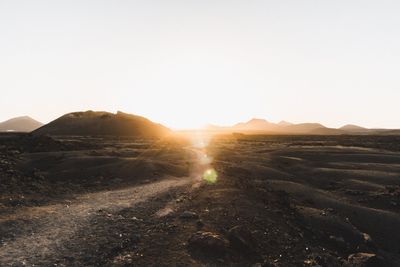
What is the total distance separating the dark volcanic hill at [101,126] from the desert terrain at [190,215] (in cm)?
10945

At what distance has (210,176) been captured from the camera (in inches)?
1609

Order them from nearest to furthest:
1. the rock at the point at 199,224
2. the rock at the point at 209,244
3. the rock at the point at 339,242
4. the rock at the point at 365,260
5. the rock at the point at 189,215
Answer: the rock at the point at 209,244 → the rock at the point at 365,260 → the rock at the point at 199,224 → the rock at the point at 339,242 → the rock at the point at 189,215

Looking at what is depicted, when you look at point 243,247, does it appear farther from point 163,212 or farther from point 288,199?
point 288,199

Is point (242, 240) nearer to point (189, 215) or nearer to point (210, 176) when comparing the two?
point (189, 215)

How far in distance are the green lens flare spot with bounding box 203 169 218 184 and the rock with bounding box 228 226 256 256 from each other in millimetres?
15631

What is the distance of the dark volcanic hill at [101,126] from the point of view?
153625 millimetres

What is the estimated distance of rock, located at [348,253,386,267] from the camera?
20.1 metres

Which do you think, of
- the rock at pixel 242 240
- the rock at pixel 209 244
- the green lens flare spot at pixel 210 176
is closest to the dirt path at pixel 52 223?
the rock at pixel 209 244

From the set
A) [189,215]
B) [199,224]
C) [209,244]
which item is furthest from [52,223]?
[209,244]

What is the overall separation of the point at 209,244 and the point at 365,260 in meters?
9.09

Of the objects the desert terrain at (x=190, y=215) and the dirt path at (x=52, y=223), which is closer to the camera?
the dirt path at (x=52, y=223)

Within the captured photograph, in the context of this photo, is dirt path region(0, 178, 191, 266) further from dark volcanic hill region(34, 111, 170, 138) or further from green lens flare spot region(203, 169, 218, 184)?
dark volcanic hill region(34, 111, 170, 138)

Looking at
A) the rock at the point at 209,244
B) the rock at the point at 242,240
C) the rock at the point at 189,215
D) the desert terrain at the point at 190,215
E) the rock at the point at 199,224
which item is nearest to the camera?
the desert terrain at the point at 190,215

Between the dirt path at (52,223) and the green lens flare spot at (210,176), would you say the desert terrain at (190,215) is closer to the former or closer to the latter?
the dirt path at (52,223)
